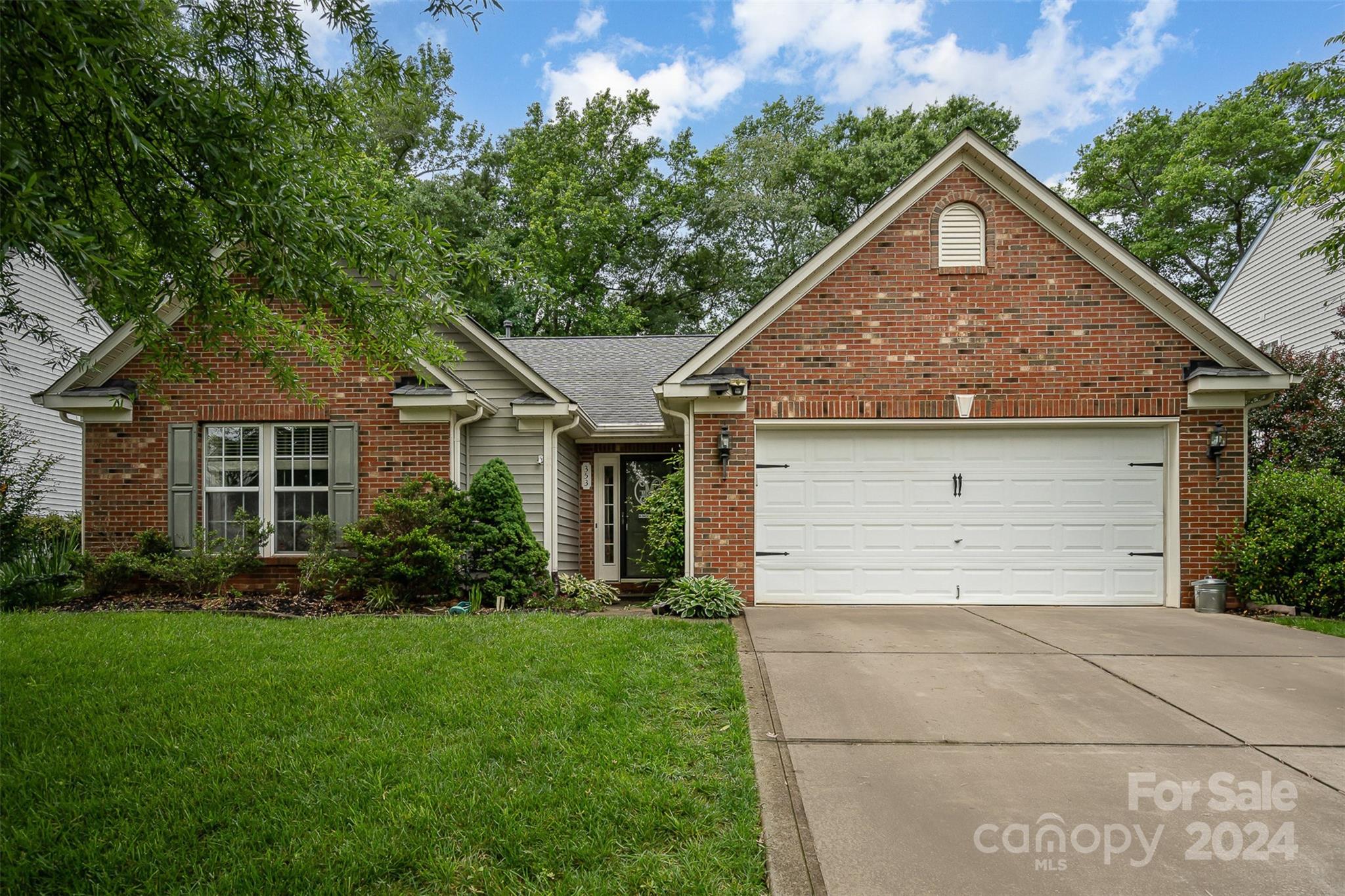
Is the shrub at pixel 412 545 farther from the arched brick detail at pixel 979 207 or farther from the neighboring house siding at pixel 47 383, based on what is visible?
the neighboring house siding at pixel 47 383

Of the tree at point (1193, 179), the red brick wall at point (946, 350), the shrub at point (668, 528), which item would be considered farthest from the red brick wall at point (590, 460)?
the tree at point (1193, 179)

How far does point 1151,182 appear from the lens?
24766 millimetres

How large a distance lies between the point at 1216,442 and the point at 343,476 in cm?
1069

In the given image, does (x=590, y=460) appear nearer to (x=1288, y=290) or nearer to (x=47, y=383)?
(x=47, y=383)

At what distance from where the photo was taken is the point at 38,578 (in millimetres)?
8531

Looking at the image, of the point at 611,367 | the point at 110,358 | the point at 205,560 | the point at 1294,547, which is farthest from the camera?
the point at 611,367

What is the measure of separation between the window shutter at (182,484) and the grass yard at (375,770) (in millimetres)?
3727

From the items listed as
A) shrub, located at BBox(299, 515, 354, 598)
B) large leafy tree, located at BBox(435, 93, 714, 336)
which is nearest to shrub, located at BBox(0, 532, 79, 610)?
shrub, located at BBox(299, 515, 354, 598)

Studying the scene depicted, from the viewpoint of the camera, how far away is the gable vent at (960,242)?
867cm

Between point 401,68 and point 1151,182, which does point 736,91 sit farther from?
point 401,68

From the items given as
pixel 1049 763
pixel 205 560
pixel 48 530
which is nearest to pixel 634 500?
pixel 205 560

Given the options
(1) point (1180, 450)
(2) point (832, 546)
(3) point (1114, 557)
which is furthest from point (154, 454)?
(1) point (1180, 450)

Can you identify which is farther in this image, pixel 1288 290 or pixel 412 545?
pixel 1288 290

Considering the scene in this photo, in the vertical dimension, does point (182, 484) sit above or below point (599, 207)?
below
